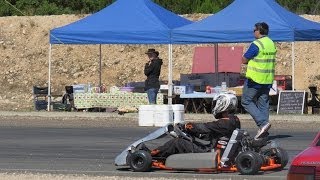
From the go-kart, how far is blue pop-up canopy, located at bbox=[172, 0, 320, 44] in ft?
43.5

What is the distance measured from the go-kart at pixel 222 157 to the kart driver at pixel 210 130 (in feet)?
0.22

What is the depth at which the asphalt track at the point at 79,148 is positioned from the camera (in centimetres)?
1371

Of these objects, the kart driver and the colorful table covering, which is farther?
the colorful table covering

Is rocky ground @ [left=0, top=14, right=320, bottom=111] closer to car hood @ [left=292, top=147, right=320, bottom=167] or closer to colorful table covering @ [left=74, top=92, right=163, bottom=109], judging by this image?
colorful table covering @ [left=74, top=92, right=163, bottom=109]

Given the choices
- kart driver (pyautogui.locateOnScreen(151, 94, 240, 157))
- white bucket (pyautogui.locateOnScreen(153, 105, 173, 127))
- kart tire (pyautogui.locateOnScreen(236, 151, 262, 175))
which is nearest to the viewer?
kart tire (pyautogui.locateOnScreen(236, 151, 262, 175))

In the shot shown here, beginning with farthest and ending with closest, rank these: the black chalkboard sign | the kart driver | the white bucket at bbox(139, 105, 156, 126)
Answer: the black chalkboard sign → the white bucket at bbox(139, 105, 156, 126) → the kart driver

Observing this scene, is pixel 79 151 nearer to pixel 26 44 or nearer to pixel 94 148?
pixel 94 148

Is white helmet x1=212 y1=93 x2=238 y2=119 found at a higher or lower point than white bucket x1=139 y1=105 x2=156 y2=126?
higher

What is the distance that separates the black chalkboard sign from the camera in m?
27.5

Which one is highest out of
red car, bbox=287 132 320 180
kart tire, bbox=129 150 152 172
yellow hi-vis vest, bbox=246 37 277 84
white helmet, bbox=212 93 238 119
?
yellow hi-vis vest, bbox=246 37 277 84

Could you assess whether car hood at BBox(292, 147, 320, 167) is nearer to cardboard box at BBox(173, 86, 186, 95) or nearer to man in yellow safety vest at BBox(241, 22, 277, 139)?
man in yellow safety vest at BBox(241, 22, 277, 139)

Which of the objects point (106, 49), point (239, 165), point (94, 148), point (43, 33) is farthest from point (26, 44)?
point (239, 165)

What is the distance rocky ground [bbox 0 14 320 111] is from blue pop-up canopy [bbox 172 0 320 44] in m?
13.2

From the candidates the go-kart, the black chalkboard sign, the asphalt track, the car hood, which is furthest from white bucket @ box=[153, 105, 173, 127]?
the car hood
